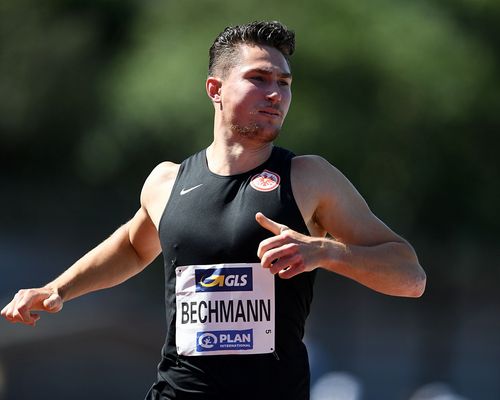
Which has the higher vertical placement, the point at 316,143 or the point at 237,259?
the point at 316,143

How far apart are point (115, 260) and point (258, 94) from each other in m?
1.08

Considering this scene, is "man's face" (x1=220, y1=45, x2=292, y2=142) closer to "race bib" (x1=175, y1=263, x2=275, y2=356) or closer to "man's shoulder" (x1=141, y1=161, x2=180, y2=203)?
"man's shoulder" (x1=141, y1=161, x2=180, y2=203)

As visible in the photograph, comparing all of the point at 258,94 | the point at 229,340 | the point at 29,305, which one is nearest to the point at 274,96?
the point at 258,94

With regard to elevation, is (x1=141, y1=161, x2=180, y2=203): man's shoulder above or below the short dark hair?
below

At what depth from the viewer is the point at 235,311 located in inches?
155

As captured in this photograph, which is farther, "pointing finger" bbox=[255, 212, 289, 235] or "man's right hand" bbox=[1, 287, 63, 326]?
"man's right hand" bbox=[1, 287, 63, 326]

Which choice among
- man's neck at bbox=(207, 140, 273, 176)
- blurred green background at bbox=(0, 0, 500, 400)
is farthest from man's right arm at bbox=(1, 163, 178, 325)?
blurred green background at bbox=(0, 0, 500, 400)

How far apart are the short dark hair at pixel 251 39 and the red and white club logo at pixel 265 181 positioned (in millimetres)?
559

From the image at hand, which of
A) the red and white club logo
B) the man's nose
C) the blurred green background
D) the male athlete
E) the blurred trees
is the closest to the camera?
the male athlete

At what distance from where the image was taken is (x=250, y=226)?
396cm

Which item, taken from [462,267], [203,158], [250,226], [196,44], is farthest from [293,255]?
[462,267]

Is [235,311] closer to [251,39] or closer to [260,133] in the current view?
[260,133]

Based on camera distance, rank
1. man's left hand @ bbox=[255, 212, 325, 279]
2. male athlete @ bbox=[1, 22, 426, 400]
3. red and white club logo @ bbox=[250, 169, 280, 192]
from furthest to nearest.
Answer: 1. red and white club logo @ bbox=[250, 169, 280, 192]
2. male athlete @ bbox=[1, 22, 426, 400]
3. man's left hand @ bbox=[255, 212, 325, 279]

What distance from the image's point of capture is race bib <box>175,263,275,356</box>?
12.9 ft
